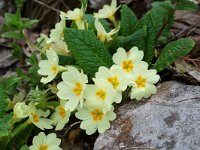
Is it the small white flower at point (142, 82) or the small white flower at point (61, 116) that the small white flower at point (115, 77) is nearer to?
the small white flower at point (142, 82)

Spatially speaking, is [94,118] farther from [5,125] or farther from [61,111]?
[5,125]

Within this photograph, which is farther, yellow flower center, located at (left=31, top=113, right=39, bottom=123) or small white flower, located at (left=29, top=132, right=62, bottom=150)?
yellow flower center, located at (left=31, top=113, right=39, bottom=123)

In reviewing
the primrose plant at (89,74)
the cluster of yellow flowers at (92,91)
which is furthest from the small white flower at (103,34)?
the cluster of yellow flowers at (92,91)

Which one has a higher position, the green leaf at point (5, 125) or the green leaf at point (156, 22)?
the green leaf at point (156, 22)

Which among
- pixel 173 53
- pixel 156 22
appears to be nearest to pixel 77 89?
pixel 173 53

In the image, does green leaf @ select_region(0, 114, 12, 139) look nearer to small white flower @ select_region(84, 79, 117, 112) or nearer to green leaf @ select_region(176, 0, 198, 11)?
small white flower @ select_region(84, 79, 117, 112)

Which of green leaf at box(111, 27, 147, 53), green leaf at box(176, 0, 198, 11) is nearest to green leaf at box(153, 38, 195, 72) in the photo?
green leaf at box(111, 27, 147, 53)

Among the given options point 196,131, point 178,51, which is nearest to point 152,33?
point 178,51
